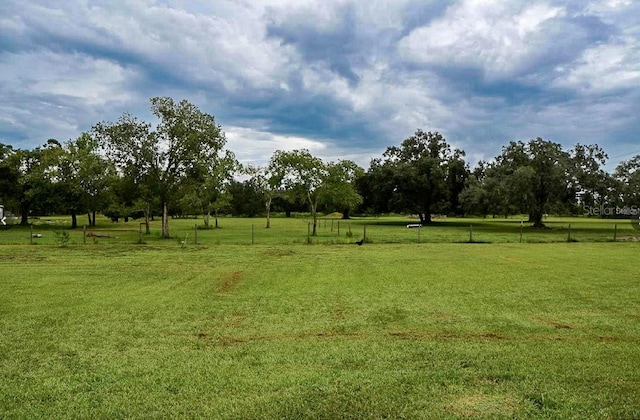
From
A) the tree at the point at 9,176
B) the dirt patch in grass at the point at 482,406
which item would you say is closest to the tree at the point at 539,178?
the dirt patch in grass at the point at 482,406

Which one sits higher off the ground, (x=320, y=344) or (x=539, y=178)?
(x=539, y=178)

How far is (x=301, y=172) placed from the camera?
3275 centimetres

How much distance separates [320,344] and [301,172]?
27.0 metres

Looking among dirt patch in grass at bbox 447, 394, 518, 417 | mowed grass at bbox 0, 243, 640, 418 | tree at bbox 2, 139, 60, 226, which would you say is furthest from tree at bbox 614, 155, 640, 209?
tree at bbox 2, 139, 60, 226

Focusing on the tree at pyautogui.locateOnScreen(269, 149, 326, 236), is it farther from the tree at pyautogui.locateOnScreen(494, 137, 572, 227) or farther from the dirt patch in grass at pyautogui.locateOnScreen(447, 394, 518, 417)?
the dirt patch in grass at pyautogui.locateOnScreen(447, 394, 518, 417)

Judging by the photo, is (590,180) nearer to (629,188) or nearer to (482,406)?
(629,188)

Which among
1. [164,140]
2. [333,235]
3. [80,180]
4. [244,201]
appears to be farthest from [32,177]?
[244,201]

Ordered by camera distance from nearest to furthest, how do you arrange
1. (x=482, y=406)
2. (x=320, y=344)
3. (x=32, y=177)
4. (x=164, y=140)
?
1. (x=482, y=406)
2. (x=320, y=344)
3. (x=164, y=140)
4. (x=32, y=177)

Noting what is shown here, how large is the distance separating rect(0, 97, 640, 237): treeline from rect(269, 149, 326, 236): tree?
0.08m

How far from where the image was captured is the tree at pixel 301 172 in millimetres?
32500

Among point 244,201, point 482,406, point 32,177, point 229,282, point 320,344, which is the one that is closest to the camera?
point 482,406

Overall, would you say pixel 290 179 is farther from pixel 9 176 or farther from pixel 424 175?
pixel 9 176

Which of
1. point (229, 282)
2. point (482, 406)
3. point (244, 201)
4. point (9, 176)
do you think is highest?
point (9, 176)

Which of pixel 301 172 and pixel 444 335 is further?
pixel 301 172
